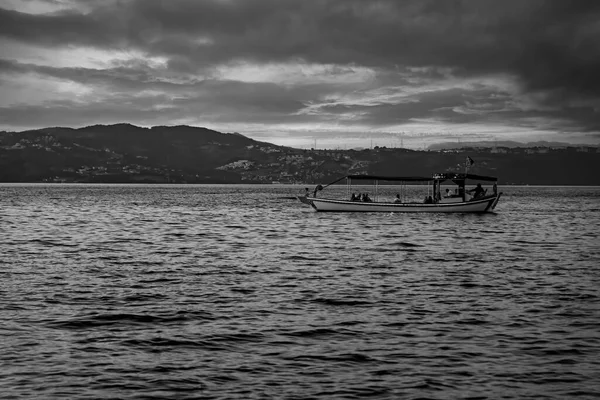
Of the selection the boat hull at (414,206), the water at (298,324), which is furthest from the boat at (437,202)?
the water at (298,324)

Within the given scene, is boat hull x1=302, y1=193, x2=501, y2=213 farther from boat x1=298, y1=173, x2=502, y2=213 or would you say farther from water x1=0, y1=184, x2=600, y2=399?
water x1=0, y1=184, x2=600, y2=399

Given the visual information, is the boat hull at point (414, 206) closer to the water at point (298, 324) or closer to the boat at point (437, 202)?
the boat at point (437, 202)

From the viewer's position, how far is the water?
1589cm

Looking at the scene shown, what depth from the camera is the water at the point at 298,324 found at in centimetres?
1589

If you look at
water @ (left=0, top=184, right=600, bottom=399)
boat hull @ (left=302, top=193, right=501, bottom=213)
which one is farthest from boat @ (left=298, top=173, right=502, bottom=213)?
water @ (left=0, top=184, right=600, bottom=399)

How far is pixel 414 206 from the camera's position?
308 ft

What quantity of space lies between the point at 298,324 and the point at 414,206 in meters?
73.6

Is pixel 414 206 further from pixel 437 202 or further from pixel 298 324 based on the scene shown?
pixel 298 324

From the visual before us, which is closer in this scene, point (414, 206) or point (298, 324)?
point (298, 324)

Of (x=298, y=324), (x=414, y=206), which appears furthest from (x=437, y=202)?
(x=298, y=324)

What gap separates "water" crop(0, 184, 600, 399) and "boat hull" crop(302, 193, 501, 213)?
157ft

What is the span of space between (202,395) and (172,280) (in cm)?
1806

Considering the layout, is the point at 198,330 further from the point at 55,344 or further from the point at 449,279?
the point at 449,279

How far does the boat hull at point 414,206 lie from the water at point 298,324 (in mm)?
47820
